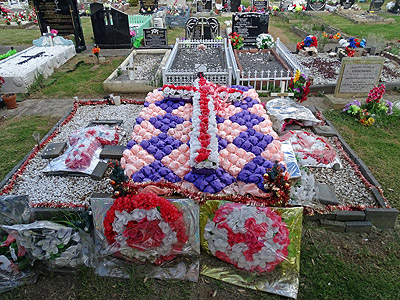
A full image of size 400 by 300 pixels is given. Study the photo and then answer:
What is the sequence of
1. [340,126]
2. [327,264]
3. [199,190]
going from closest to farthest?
[327,264] < [199,190] < [340,126]

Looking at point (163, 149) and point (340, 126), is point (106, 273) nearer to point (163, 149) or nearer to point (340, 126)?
point (163, 149)

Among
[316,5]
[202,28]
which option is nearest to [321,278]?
[202,28]

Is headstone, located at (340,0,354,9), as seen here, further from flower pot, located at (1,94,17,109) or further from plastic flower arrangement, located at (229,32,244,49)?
flower pot, located at (1,94,17,109)

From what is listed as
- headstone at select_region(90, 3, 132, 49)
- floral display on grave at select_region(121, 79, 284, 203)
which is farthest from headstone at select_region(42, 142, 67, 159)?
headstone at select_region(90, 3, 132, 49)

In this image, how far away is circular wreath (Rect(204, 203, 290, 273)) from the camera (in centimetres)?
386

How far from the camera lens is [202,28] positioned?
15102 millimetres

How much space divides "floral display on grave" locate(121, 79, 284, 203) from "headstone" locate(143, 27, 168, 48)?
746 cm

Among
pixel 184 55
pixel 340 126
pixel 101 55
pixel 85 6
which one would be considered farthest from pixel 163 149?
A: pixel 85 6

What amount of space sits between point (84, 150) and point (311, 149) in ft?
15.4

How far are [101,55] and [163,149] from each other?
10.8 meters

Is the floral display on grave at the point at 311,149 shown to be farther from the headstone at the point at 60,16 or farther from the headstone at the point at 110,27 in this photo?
the headstone at the point at 60,16

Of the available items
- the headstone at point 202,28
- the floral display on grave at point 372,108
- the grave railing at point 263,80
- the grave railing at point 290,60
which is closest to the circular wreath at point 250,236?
the floral display on grave at point 372,108

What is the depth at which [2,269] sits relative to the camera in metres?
3.97

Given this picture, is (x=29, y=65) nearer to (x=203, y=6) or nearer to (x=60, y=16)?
(x=60, y=16)
